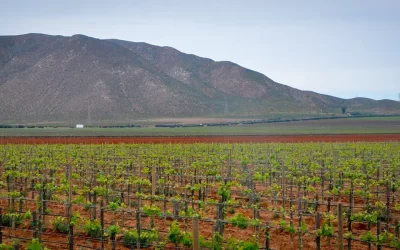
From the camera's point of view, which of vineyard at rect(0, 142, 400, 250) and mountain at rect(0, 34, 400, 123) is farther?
mountain at rect(0, 34, 400, 123)

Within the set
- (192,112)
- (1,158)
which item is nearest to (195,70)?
(192,112)

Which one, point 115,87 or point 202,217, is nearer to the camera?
point 202,217

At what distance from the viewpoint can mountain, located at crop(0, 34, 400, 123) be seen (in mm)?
124062

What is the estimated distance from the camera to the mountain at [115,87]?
124062mm

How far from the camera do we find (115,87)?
133750 millimetres

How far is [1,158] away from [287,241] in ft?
71.1

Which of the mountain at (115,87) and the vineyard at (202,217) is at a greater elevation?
the mountain at (115,87)

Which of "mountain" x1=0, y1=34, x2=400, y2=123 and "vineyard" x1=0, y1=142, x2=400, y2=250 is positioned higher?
"mountain" x1=0, y1=34, x2=400, y2=123

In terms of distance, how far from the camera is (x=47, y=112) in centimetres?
12038

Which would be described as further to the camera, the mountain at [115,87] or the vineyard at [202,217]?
the mountain at [115,87]

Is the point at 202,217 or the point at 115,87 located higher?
the point at 115,87

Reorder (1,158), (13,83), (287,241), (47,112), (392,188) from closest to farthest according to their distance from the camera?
(287,241), (392,188), (1,158), (47,112), (13,83)

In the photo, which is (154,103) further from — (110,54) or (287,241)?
(287,241)

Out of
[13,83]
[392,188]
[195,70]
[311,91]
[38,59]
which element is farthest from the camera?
[311,91]
